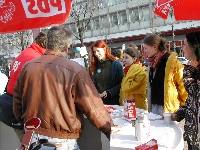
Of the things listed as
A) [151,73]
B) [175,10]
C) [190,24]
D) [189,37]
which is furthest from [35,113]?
[190,24]

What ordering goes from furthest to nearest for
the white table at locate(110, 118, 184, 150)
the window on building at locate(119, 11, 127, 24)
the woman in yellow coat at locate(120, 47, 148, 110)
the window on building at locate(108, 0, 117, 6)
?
the window on building at locate(108, 0, 117, 6) → the window on building at locate(119, 11, 127, 24) → the woman in yellow coat at locate(120, 47, 148, 110) → the white table at locate(110, 118, 184, 150)

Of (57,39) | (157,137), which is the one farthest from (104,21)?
(157,137)

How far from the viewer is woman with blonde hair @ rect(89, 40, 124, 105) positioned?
14.9ft

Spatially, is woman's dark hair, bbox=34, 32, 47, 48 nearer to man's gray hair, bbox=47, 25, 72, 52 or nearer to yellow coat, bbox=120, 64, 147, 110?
man's gray hair, bbox=47, 25, 72, 52

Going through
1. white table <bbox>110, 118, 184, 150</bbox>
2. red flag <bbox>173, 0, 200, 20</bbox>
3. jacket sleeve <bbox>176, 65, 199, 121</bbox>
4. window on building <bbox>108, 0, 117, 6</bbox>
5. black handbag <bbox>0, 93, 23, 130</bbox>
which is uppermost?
window on building <bbox>108, 0, 117, 6</bbox>

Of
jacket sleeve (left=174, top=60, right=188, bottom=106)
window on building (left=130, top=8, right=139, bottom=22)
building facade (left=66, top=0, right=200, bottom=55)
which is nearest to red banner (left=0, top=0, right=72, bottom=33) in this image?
jacket sleeve (left=174, top=60, right=188, bottom=106)

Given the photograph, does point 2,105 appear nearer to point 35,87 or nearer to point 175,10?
point 35,87

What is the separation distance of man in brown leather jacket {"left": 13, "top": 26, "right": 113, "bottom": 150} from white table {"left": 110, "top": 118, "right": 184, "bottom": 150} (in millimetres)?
210

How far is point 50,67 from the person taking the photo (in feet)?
8.14

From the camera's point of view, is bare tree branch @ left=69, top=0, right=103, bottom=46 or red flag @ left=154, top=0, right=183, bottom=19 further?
bare tree branch @ left=69, top=0, right=103, bottom=46

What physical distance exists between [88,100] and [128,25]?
3494 cm

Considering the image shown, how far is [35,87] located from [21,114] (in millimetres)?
486

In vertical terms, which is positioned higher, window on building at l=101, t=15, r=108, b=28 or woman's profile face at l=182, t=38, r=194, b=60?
window on building at l=101, t=15, r=108, b=28

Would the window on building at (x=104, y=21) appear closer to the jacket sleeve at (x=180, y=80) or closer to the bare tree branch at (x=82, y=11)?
the bare tree branch at (x=82, y=11)
